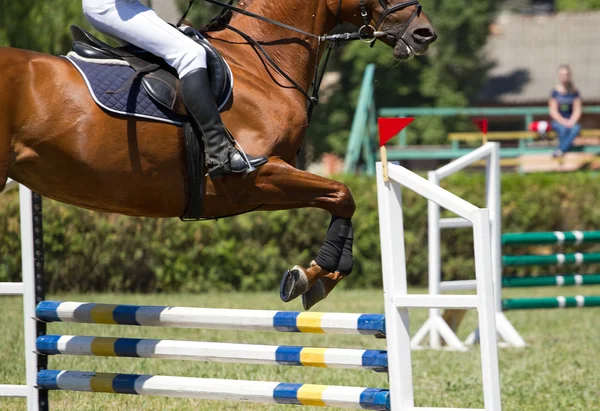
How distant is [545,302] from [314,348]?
5061mm

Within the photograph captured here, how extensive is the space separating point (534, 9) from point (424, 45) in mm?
51246

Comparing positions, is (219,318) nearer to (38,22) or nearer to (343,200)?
(343,200)

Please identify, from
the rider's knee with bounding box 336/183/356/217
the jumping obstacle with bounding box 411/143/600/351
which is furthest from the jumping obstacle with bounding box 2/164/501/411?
the jumping obstacle with bounding box 411/143/600/351

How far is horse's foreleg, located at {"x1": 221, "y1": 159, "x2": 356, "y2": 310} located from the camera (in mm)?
4578

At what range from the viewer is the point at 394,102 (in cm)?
2831

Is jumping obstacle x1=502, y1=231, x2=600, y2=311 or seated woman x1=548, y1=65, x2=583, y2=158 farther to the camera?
seated woman x1=548, y1=65, x2=583, y2=158

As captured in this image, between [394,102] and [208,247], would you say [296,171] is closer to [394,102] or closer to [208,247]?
[208,247]

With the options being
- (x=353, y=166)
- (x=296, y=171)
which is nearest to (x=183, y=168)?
(x=296, y=171)

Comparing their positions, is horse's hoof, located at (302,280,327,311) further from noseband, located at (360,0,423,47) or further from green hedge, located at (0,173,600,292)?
green hedge, located at (0,173,600,292)

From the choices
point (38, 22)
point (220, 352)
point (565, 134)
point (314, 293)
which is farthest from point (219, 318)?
A: point (565, 134)

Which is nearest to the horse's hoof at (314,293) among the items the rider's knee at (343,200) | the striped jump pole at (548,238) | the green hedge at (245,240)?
the rider's knee at (343,200)

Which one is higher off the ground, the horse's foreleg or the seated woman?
the seated woman

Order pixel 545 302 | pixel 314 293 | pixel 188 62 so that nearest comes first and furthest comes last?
pixel 188 62 → pixel 314 293 → pixel 545 302

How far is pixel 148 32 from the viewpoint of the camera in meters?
4.49
